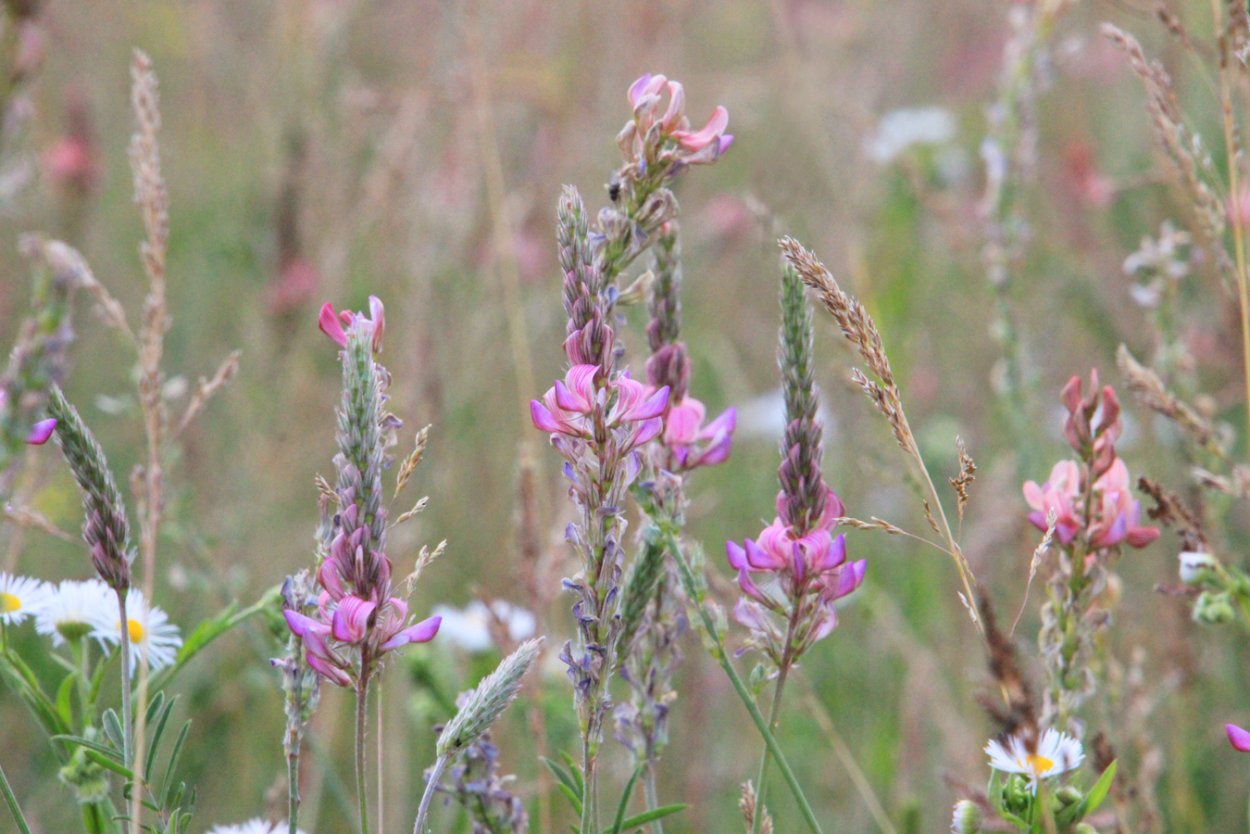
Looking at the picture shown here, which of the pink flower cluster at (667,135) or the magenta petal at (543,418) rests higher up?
the pink flower cluster at (667,135)

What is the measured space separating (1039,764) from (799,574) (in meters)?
0.32

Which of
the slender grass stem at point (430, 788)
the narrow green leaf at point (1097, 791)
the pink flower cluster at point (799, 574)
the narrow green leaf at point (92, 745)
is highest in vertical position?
the pink flower cluster at point (799, 574)

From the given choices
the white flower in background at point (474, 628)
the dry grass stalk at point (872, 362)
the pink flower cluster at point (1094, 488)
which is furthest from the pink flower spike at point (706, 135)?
the white flower in background at point (474, 628)

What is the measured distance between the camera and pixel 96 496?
1.08m

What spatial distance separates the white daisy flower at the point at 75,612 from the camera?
4.37 ft

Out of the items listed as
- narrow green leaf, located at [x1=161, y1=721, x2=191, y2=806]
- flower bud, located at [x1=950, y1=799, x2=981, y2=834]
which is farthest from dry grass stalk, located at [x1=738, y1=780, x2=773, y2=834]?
narrow green leaf, located at [x1=161, y1=721, x2=191, y2=806]

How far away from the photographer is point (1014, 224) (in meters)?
2.50

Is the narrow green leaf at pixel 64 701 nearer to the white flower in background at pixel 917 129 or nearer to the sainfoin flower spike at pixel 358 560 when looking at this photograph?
the sainfoin flower spike at pixel 358 560

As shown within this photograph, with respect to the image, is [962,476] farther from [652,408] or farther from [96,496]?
[96,496]

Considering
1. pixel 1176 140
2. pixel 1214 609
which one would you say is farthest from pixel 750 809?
pixel 1176 140

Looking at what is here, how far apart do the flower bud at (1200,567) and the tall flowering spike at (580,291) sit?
2.38 feet

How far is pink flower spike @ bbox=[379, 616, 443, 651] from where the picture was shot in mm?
1001

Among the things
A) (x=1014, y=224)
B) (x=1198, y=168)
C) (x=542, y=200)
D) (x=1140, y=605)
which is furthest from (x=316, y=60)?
(x=1140, y=605)

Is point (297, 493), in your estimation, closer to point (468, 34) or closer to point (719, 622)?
point (468, 34)
